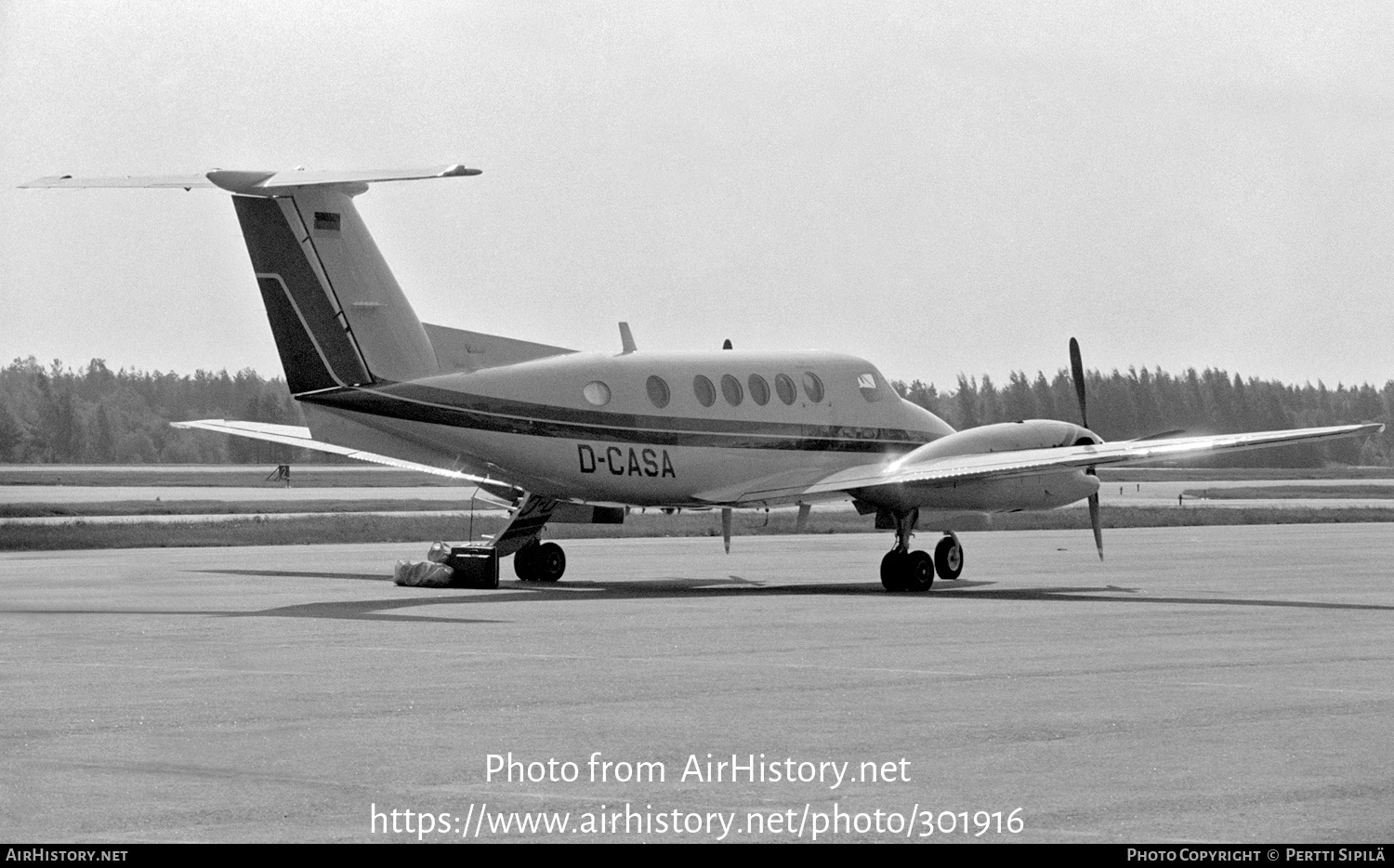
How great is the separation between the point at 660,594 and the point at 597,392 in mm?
3449

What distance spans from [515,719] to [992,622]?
10.1 m

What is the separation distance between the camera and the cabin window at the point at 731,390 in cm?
3069

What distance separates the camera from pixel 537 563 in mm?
30844

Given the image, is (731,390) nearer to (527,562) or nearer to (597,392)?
(597,392)

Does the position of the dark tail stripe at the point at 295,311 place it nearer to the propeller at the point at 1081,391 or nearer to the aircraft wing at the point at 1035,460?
the aircraft wing at the point at 1035,460

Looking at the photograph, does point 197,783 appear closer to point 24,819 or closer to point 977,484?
point 24,819

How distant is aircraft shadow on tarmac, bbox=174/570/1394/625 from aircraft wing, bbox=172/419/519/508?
1829 mm

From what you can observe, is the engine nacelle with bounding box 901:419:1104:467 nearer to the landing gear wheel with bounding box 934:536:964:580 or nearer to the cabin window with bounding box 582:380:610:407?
the landing gear wheel with bounding box 934:536:964:580

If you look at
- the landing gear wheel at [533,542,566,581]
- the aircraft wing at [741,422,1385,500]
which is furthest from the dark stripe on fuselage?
the landing gear wheel at [533,542,566,581]

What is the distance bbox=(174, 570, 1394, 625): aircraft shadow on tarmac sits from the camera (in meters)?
23.4

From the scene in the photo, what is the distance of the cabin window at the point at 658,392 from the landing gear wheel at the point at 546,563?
131 inches

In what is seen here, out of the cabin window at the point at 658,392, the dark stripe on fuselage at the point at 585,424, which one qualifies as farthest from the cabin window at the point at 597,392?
the cabin window at the point at 658,392

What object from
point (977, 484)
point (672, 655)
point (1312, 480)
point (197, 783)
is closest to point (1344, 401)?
point (1312, 480)
